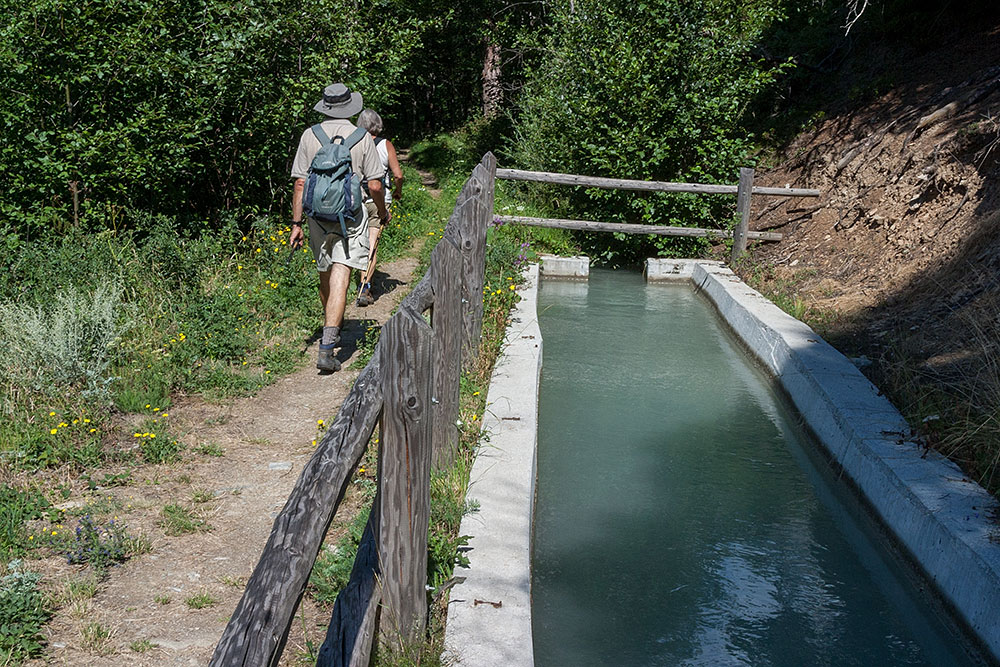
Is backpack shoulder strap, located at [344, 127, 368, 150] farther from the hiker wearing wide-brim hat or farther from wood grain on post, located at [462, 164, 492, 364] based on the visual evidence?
wood grain on post, located at [462, 164, 492, 364]

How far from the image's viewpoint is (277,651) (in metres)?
2.02

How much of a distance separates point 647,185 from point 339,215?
19.5ft

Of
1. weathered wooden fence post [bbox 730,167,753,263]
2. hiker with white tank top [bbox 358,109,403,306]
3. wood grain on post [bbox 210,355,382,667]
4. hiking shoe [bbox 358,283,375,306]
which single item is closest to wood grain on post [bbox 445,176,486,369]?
hiker with white tank top [bbox 358,109,403,306]

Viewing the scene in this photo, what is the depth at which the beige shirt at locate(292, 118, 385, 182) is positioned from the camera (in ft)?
21.6

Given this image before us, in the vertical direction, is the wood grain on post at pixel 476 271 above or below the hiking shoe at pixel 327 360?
above

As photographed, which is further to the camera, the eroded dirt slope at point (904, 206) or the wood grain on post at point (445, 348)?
the eroded dirt slope at point (904, 206)

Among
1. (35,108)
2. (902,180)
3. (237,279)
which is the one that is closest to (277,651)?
(237,279)

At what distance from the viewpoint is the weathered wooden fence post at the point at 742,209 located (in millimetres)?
11219

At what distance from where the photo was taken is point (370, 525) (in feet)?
10.9

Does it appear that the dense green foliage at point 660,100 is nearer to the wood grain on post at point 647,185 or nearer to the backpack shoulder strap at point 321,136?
the wood grain on post at point 647,185

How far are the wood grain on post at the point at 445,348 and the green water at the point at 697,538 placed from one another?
791 mm

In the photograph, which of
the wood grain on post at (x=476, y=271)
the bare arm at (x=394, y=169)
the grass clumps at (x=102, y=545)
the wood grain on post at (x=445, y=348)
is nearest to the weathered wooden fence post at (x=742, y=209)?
the bare arm at (x=394, y=169)

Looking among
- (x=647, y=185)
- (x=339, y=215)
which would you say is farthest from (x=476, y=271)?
(x=647, y=185)

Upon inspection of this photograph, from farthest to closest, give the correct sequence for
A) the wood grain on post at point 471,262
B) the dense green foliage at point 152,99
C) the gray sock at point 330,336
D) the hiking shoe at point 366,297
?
1. the hiking shoe at point 366,297
2. the dense green foliage at point 152,99
3. the gray sock at point 330,336
4. the wood grain on post at point 471,262
